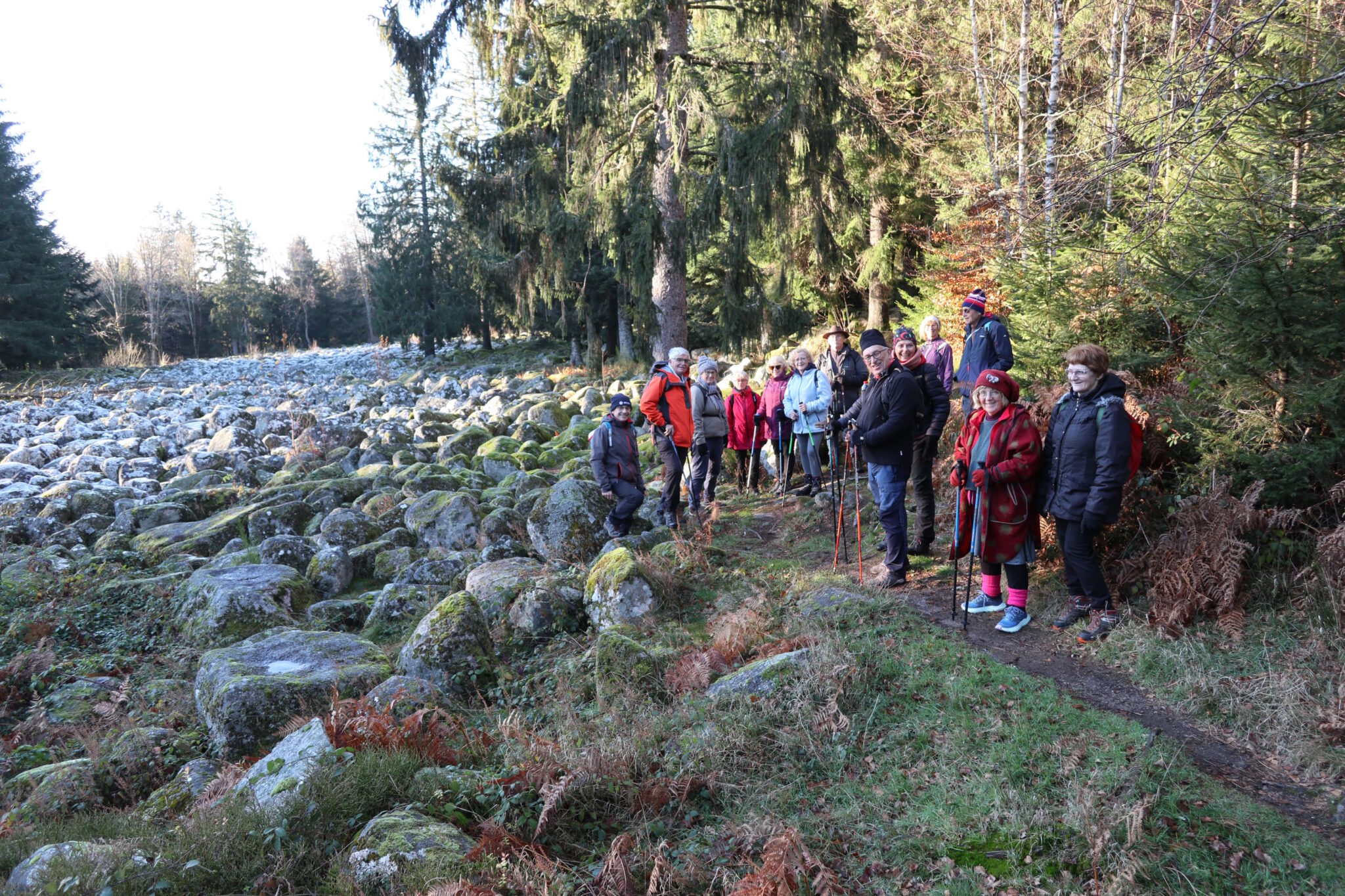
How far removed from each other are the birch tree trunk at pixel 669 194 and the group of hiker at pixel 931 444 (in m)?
3.64

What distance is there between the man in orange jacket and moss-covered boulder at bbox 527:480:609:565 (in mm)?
855

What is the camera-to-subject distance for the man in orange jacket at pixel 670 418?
29.5ft

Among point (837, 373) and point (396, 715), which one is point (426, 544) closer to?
point (396, 715)

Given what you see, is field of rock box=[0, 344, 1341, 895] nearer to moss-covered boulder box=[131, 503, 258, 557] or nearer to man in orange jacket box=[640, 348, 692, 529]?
moss-covered boulder box=[131, 503, 258, 557]

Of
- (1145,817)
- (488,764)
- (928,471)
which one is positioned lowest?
(488,764)

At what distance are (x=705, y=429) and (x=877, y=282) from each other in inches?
405

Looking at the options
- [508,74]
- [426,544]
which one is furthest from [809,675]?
[508,74]

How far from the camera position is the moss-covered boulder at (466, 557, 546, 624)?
A: 745 centimetres

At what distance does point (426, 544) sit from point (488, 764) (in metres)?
5.69

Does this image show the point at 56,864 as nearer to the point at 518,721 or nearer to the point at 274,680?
the point at 274,680

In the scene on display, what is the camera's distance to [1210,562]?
17.2 feet

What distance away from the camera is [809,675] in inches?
201

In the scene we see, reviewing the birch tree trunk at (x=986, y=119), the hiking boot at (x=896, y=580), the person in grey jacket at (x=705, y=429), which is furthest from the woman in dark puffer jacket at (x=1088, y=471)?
the birch tree trunk at (x=986, y=119)

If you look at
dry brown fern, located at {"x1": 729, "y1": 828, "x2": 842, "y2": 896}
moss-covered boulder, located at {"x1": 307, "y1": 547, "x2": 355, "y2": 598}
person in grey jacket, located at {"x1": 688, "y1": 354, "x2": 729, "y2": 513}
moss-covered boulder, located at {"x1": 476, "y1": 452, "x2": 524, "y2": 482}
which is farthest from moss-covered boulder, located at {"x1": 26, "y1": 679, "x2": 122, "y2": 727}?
person in grey jacket, located at {"x1": 688, "y1": 354, "x2": 729, "y2": 513}
